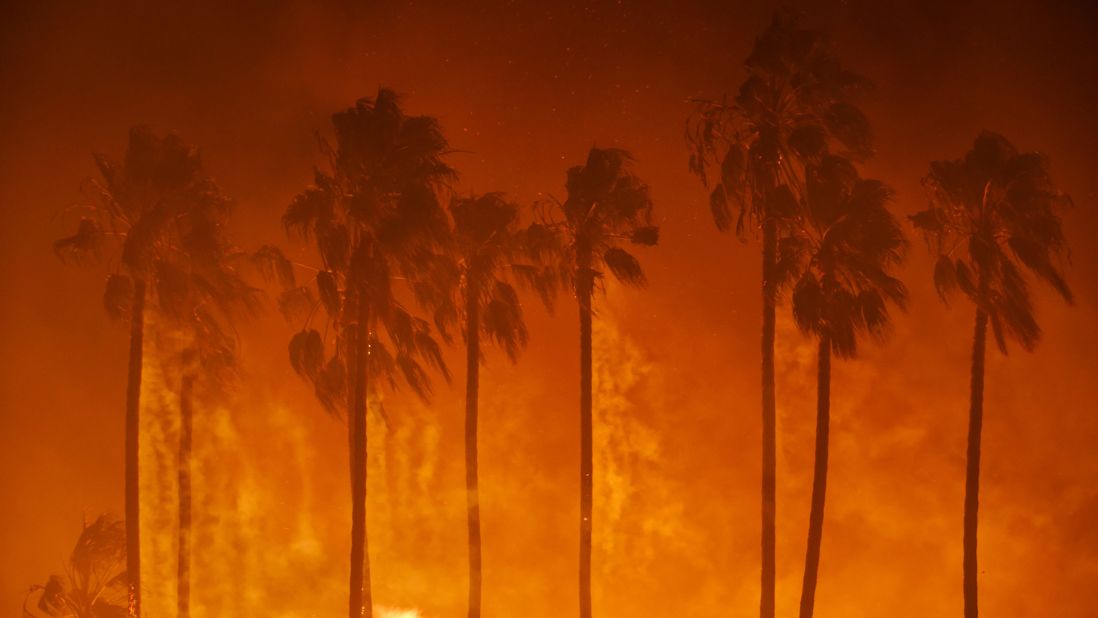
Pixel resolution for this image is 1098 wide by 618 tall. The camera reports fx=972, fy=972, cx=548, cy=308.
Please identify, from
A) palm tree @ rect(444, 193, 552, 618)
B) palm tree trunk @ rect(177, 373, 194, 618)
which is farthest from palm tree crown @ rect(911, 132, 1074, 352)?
palm tree trunk @ rect(177, 373, 194, 618)

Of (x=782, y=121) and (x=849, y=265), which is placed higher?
(x=782, y=121)

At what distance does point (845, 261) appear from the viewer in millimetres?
15781

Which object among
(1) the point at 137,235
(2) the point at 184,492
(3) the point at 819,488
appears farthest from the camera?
(2) the point at 184,492

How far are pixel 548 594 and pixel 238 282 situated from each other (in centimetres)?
1142

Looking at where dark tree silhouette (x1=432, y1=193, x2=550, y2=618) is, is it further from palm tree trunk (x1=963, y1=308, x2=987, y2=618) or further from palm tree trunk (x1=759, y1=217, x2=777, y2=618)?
palm tree trunk (x1=963, y1=308, x2=987, y2=618)

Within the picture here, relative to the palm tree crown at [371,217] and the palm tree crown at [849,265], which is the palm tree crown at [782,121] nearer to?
the palm tree crown at [849,265]

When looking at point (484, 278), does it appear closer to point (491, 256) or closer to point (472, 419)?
point (491, 256)

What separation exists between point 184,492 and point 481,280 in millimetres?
8458

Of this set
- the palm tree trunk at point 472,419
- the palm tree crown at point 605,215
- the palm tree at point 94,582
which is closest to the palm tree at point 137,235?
the palm tree at point 94,582

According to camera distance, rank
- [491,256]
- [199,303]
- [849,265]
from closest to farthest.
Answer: [849,265]
[491,256]
[199,303]

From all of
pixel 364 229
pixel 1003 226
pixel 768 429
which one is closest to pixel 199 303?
pixel 364 229

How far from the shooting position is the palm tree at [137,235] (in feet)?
58.2

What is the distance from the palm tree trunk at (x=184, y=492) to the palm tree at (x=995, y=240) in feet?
49.9

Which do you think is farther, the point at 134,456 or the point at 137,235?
the point at 134,456
